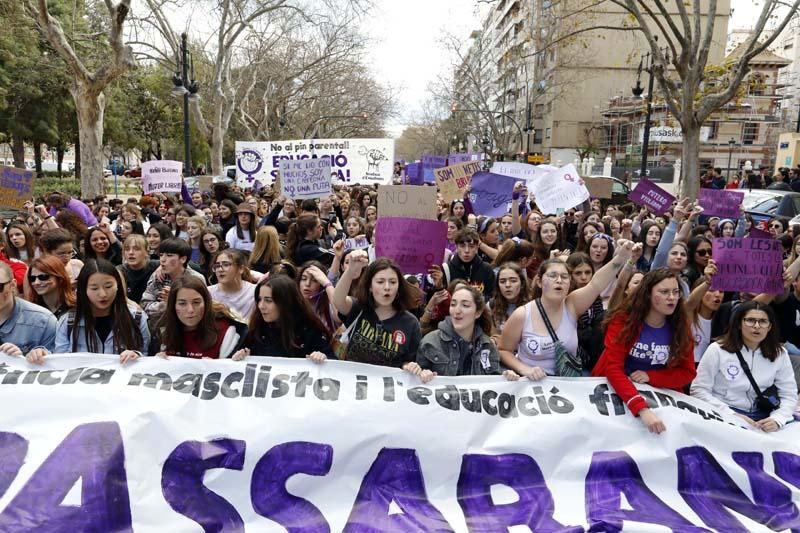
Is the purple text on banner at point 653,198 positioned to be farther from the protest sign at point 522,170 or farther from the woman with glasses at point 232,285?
the woman with glasses at point 232,285

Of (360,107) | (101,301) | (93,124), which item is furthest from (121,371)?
(360,107)

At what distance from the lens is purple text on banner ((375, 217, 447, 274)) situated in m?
4.77

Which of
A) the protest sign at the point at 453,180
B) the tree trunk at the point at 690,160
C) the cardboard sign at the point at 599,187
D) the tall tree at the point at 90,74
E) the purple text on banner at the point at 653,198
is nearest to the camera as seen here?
the purple text on banner at the point at 653,198

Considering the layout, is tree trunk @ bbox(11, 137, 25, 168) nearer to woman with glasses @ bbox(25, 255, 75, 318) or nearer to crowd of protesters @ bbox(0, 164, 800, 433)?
woman with glasses @ bbox(25, 255, 75, 318)

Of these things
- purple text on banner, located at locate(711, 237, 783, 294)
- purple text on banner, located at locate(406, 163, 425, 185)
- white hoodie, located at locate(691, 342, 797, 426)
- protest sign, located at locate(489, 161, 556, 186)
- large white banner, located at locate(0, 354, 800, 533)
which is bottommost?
large white banner, located at locate(0, 354, 800, 533)

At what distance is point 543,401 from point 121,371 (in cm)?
228

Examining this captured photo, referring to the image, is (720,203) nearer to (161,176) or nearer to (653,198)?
(653,198)

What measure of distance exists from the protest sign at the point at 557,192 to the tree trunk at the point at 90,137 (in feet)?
34.5

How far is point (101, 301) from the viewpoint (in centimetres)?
371

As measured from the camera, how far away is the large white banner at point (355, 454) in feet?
9.80

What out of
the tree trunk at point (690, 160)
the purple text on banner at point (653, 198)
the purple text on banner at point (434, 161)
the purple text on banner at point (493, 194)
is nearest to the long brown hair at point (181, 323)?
the purple text on banner at point (493, 194)

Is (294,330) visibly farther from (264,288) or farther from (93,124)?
(93,124)

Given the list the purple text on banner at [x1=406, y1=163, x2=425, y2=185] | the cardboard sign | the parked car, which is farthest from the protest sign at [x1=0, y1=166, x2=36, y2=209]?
the purple text on banner at [x1=406, y1=163, x2=425, y2=185]

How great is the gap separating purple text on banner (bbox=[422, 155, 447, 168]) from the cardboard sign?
6595 mm
